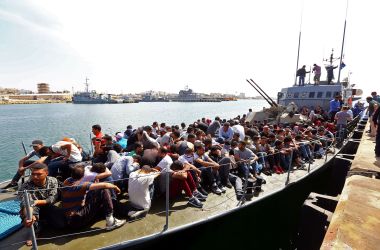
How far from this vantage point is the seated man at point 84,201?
362cm

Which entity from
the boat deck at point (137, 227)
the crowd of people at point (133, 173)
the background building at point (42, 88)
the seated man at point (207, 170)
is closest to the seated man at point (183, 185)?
the crowd of people at point (133, 173)

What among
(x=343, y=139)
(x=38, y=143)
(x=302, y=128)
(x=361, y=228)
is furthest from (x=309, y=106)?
(x=38, y=143)

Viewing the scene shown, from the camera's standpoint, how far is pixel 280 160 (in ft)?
23.2

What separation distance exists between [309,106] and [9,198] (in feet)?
62.9

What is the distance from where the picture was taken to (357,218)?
3.07 meters

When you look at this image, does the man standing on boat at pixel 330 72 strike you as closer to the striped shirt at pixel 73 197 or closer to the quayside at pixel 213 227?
the quayside at pixel 213 227

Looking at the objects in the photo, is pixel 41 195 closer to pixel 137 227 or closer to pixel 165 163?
pixel 137 227

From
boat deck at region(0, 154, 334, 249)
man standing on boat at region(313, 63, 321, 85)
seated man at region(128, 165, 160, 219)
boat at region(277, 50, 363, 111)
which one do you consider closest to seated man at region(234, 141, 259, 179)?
boat deck at region(0, 154, 334, 249)

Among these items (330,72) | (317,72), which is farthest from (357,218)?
(330,72)

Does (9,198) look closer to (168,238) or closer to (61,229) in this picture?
(61,229)

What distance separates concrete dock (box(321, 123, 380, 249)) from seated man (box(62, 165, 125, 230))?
10.6ft

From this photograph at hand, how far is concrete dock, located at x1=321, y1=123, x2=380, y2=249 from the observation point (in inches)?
102

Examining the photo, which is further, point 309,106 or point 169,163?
point 309,106

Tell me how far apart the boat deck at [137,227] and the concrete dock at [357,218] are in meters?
1.73
